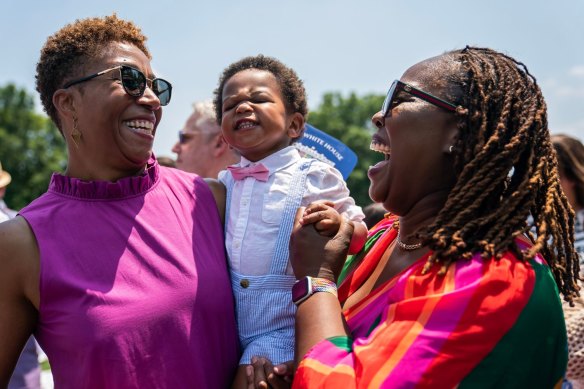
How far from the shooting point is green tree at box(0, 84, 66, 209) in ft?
145

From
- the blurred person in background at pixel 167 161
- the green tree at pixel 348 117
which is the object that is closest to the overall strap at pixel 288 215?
the blurred person in background at pixel 167 161

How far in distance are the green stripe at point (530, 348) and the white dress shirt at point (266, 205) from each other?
112cm

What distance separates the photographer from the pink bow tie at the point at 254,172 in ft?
10.4

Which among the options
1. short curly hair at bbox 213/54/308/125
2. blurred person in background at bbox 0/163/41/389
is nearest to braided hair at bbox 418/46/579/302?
short curly hair at bbox 213/54/308/125

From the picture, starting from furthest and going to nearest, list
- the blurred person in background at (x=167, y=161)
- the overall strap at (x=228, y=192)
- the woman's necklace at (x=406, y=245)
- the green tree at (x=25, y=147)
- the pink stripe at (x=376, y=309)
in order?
the green tree at (x=25, y=147) < the blurred person in background at (x=167, y=161) < the overall strap at (x=228, y=192) < the woman's necklace at (x=406, y=245) < the pink stripe at (x=376, y=309)

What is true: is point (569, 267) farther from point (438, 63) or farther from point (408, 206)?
point (438, 63)

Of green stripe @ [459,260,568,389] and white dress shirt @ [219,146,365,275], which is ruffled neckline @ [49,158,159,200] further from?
green stripe @ [459,260,568,389]

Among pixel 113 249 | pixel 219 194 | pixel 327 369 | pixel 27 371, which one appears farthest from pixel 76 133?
pixel 27 371

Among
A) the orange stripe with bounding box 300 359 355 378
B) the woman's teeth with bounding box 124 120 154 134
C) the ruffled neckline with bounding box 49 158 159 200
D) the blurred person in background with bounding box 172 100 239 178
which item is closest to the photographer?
the orange stripe with bounding box 300 359 355 378

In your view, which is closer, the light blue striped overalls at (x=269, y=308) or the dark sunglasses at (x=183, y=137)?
the light blue striped overalls at (x=269, y=308)

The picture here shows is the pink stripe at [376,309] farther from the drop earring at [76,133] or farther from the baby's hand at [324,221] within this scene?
the drop earring at [76,133]

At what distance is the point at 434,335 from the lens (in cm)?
200

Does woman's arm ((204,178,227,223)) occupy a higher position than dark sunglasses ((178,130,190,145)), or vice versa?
dark sunglasses ((178,130,190,145))

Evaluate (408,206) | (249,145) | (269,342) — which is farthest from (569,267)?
(249,145)
